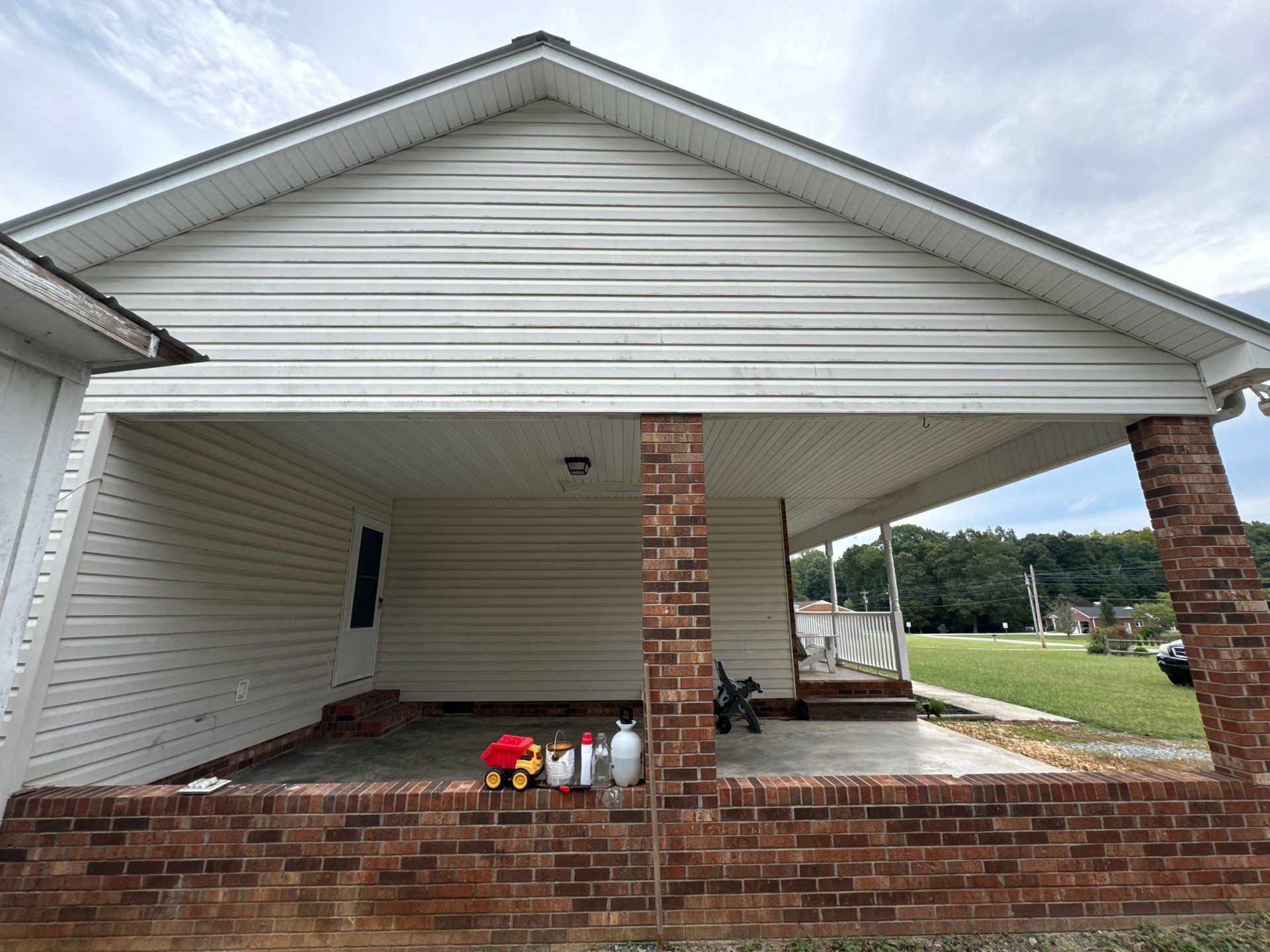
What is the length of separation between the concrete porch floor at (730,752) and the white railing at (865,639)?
6.03 feet

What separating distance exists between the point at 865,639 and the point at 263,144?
31.4 ft

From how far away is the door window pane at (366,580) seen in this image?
19.2 ft

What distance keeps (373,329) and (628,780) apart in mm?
3043

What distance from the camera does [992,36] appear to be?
9.17 meters

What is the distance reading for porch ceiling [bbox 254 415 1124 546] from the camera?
3.98m

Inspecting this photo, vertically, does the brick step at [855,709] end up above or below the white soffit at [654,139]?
below

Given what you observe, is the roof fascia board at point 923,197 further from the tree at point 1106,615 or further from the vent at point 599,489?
the tree at point 1106,615

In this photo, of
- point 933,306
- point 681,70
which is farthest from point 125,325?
point 681,70

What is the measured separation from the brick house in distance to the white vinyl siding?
2029mm

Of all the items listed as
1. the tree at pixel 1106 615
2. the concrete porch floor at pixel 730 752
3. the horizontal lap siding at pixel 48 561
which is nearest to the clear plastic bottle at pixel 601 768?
the concrete porch floor at pixel 730 752

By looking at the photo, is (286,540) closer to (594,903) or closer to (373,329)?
(373,329)

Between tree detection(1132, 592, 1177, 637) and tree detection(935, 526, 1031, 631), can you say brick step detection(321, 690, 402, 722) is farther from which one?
tree detection(935, 526, 1031, 631)

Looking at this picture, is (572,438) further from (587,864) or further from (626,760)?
(587,864)

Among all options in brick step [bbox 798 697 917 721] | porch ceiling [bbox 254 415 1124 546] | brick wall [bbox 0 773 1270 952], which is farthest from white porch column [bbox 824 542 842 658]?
brick wall [bbox 0 773 1270 952]
